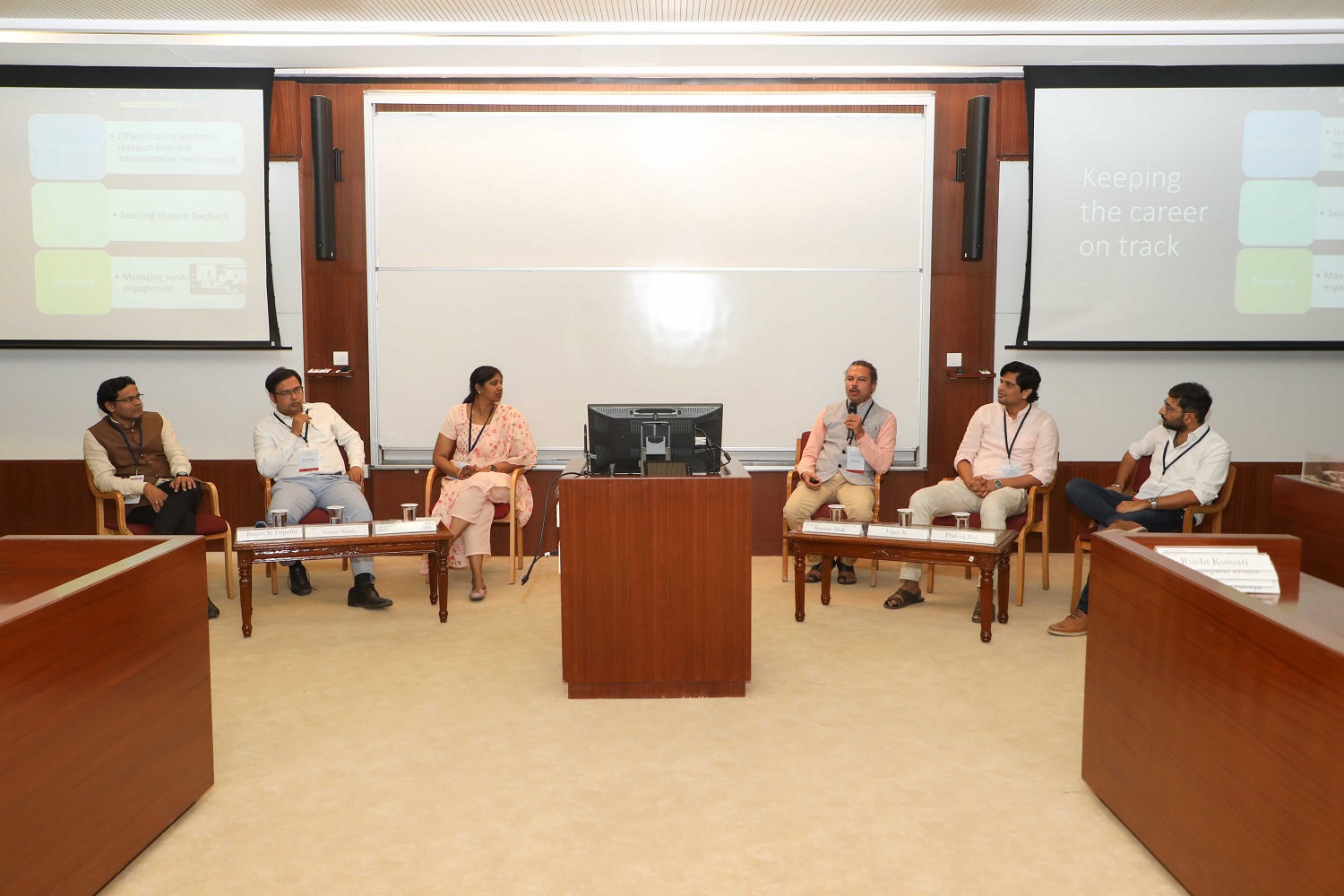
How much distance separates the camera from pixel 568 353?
21.2 feet

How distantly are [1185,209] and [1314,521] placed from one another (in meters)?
2.34

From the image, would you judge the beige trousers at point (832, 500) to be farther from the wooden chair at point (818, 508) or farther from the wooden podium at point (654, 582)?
the wooden podium at point (654, 582)

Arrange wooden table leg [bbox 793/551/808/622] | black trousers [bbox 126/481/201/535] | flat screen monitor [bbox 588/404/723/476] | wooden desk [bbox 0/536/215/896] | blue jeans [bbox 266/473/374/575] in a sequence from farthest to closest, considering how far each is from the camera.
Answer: blue jeans [bbox 266/473/374/575]
black trousers [bbox 126/481/201/535]
wooden table leg [bbox 793/551/808/622]
flat screen monitor [bbox 588/404/723/476]
wooden desk [bbox 0/536/215/896]

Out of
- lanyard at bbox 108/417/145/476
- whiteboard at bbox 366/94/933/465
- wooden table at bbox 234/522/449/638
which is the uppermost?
whiteboard at bbox 366/94/933/465

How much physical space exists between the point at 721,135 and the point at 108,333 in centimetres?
402

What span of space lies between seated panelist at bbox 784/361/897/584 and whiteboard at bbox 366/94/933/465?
0.59 m

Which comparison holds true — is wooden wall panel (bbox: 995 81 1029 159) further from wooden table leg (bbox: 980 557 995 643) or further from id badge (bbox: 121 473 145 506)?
id badge (bbox: 121 473 145 506)

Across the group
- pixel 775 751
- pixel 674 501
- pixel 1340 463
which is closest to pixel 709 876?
pixel 775 751

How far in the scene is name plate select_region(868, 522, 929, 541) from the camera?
4781 mm

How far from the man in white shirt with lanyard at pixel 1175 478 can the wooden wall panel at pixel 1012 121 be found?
2042 mm

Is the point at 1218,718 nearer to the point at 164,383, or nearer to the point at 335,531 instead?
the point at 335,531

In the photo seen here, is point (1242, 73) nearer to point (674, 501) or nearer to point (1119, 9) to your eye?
point (1119, 9)

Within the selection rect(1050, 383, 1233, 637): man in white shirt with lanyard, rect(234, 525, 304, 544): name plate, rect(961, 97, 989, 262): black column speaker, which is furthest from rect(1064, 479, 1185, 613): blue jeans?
rect(234, 525, 304, 544): name plate

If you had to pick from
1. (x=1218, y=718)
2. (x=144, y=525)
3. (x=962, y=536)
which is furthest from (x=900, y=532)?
(x=144, y=525)
